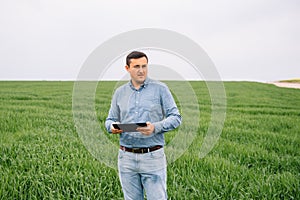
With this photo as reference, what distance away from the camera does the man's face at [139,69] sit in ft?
7.82

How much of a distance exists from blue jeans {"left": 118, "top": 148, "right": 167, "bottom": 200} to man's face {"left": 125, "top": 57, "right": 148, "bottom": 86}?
66 centimetres

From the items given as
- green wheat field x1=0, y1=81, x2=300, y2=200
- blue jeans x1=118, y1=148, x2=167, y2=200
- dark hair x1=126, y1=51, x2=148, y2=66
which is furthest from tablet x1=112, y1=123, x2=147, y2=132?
green wheat field x1=0, y1=81, x2=300, y2=200

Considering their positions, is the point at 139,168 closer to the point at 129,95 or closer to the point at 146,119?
the point at 146,119

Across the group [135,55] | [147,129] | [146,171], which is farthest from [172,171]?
[135,55]

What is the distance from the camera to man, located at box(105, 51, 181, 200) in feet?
7.90

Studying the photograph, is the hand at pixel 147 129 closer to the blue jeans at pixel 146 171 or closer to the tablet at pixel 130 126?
the tablet at pixel 130 126

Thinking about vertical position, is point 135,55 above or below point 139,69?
above

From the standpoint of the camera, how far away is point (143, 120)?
2.42 meters

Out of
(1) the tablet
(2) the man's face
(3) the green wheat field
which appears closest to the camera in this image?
(1) the tablet

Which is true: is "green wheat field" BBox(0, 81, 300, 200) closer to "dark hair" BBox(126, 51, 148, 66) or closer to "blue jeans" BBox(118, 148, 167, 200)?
"blue jeans" BBox(118, 148, 167, 200)

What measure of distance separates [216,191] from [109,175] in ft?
4.71

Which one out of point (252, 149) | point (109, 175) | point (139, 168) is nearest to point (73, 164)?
point (109, 175)

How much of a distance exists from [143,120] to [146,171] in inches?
17.4

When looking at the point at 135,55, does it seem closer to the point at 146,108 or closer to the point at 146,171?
the point at 146,108
